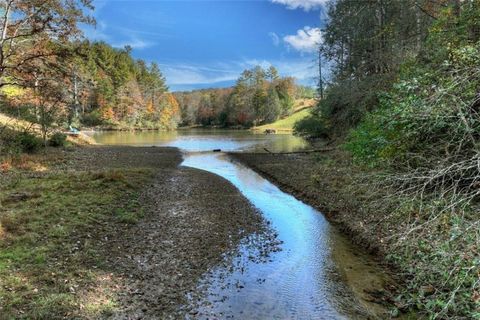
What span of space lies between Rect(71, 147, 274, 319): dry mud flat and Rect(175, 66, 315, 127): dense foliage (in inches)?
3228

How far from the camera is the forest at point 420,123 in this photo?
499cm

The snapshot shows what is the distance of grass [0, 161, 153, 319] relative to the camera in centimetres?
613

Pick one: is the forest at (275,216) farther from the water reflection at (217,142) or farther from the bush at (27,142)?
the water reflection at (217,142)

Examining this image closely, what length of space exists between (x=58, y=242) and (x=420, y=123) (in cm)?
852

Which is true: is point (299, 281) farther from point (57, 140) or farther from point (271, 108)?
point (271, 108)

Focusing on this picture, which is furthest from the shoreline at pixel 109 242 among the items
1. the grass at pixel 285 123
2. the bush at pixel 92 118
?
the grass at pixel 285 123

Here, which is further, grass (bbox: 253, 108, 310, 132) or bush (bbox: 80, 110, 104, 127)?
grass (bbox: 253, 108, 310, 132)

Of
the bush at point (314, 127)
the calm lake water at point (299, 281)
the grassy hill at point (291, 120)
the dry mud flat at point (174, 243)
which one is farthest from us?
the grassy hill at point (291, 120)

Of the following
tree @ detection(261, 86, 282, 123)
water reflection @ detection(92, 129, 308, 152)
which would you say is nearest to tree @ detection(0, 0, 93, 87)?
water reflection @ detection(92, 129, 308, 152)

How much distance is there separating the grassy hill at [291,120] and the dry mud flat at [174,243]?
65792mm

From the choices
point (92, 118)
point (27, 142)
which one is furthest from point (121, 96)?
point (27, 142)

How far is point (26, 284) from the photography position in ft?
21.5

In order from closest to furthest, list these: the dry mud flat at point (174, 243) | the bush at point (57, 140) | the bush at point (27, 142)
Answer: the dry mud flat at point (174, 243)
the bush at point (27, 142)
the bush at point (57, 140)

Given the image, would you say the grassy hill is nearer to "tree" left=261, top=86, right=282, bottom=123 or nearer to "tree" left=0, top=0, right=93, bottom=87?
"tree" left=261, top=86, right=282, bottom=123
